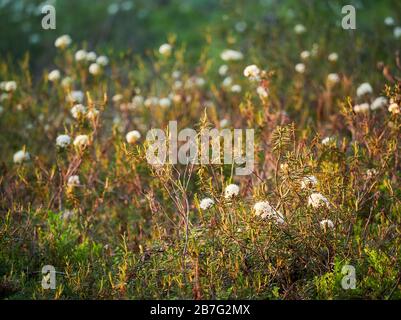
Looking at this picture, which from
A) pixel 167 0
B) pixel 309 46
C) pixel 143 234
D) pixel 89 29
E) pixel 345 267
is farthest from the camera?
pixel 167 0

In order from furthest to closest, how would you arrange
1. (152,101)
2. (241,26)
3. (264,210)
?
(241,26) → (152,101) → (264,210)

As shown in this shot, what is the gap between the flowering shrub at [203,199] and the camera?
340 centimetres

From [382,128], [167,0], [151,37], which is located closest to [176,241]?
[382,128]

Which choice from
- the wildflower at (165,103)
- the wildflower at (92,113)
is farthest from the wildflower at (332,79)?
the wildflower at (92,113)

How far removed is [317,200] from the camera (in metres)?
3.30

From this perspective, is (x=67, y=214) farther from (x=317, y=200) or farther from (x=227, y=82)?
(x=227, y=82)

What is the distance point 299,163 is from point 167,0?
9697 mm

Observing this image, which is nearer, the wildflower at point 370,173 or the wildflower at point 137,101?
the wildflower at point 370,173

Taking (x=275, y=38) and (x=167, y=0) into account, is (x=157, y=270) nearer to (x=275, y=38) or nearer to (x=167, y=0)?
(x=275, y=38)

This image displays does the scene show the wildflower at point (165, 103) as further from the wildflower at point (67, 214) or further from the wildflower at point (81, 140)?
the wildflower at point (67, 214)

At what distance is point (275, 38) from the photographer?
273 inches

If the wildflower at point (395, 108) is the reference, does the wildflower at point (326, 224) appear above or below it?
below

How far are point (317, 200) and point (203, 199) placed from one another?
701 millimetres

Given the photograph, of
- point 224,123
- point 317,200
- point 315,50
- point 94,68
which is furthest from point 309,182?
point 315,50
